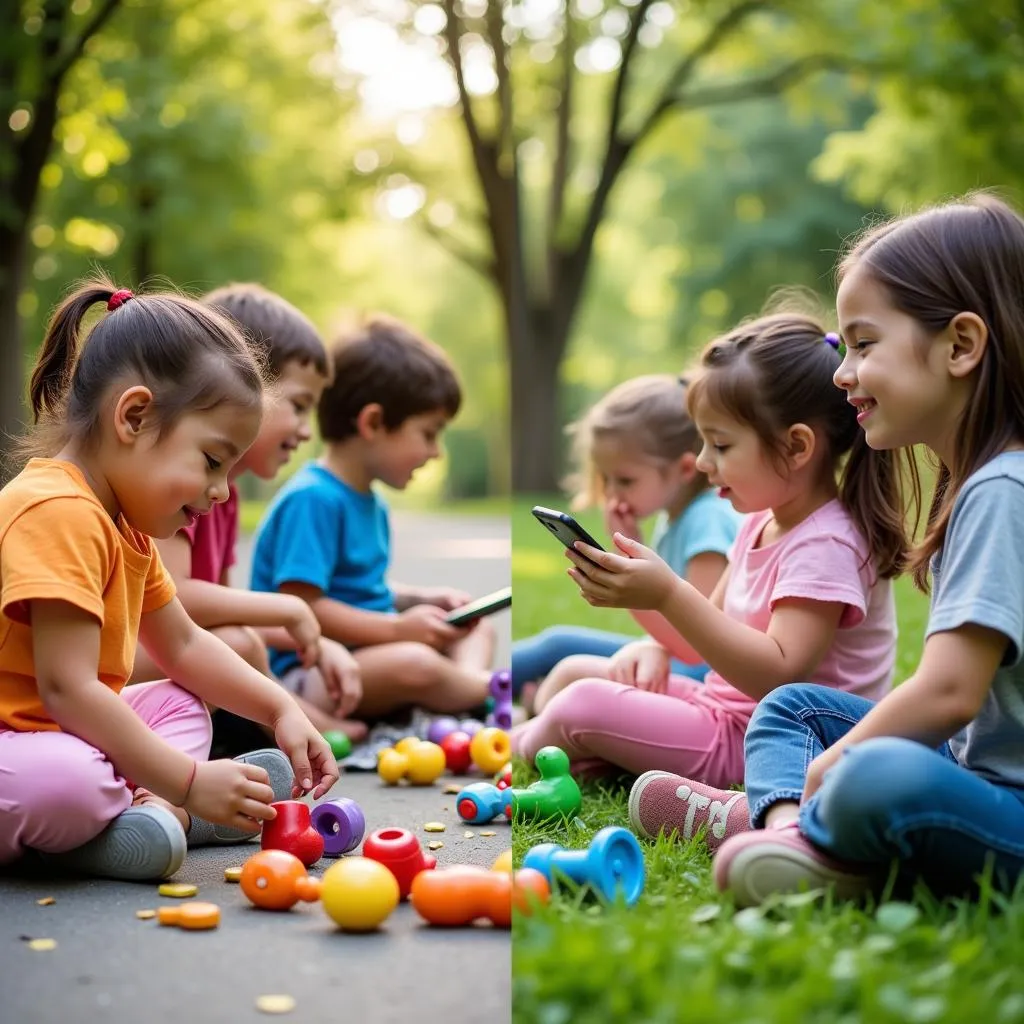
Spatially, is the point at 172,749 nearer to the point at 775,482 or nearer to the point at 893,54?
the point at 775,482

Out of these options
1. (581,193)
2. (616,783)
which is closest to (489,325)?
(581,193)

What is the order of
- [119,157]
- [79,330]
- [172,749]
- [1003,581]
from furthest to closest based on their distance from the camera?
[119,157]
[79,330]
[172,749]
[1003,581]

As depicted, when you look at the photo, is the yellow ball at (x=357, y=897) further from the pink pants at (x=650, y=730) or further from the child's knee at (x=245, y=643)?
the child's knee at (x=245, y=643)

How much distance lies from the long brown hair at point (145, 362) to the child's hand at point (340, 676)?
133 centimetres

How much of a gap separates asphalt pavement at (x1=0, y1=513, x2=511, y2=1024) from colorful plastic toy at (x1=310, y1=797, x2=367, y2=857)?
0.08 m

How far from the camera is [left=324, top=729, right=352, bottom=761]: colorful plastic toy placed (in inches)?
149

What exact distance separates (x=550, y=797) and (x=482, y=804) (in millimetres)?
185

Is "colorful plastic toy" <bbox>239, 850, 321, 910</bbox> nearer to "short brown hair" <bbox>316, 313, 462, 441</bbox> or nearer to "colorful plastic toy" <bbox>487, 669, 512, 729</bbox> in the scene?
"colorful plastic toy" <bbox>487, 669, 512, 729</bbox>

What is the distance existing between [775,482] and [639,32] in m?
14.4

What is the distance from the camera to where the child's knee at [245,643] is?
3463 mm

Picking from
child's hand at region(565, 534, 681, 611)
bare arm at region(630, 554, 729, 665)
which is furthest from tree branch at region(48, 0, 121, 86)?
child's hand at region(565, 534, 681, 611)

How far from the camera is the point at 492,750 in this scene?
354 cm

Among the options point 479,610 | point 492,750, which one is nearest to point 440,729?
point 492,750

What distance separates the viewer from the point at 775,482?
3020mm
